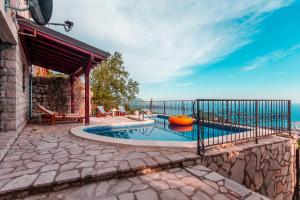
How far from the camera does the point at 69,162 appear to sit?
2.62m

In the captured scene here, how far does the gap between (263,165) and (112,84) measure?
39.5 ft

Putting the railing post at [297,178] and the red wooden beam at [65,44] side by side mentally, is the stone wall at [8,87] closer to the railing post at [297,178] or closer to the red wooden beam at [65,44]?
the red wooden beam at [65,44]

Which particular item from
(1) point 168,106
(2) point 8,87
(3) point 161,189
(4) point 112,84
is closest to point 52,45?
(2) point 8,87

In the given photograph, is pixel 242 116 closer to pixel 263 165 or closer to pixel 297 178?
pixel 263 165

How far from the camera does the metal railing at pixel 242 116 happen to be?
3.15 metres

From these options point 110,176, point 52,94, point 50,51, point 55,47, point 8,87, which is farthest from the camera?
point 52,94

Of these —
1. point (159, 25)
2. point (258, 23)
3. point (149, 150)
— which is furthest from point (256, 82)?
point (149, 150)

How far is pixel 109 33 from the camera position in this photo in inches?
341

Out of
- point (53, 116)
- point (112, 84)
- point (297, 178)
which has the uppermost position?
point (112, 84)

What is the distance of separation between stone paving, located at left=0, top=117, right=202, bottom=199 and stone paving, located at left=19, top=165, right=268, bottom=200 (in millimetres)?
124

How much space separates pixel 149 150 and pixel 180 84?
27667mm

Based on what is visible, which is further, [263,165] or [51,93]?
[51,93]

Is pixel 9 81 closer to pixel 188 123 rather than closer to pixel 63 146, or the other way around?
pixel 63 146

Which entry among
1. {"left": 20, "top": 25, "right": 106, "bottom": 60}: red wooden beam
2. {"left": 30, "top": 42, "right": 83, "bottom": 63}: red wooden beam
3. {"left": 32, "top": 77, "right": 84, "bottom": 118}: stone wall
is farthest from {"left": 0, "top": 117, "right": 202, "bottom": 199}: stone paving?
{"left": 32, "top": 77, "right": 84, "bottom": 118}: stone wall
